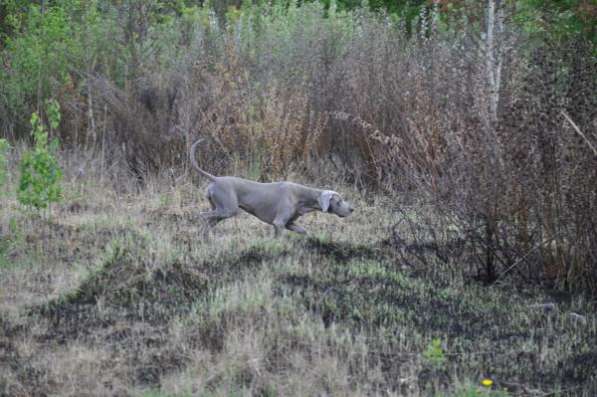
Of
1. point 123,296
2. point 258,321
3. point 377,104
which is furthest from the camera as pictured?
point 377,104

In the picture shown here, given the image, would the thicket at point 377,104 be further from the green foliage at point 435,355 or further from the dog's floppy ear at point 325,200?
the green foliage at point 435,355

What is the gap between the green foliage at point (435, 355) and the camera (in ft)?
14.8

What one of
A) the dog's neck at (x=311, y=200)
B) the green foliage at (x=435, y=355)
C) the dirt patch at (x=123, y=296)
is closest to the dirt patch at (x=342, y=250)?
the dog's neck at (x=311, y=200)

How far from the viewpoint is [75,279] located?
6.01m

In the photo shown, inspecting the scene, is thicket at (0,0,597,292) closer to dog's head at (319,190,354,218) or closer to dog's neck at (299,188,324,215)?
dog's head at (319,190,354,218)

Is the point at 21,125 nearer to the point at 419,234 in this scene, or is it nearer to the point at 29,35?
the point at 29,35

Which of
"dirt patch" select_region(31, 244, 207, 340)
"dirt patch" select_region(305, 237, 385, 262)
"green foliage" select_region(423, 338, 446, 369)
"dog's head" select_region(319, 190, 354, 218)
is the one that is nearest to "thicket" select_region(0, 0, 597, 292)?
"dirt patch" select_region(305, 237, 385, 262)

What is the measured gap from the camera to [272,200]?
22.6 feet

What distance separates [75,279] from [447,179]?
255 cm

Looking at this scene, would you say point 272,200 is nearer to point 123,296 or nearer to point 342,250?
point 342,250

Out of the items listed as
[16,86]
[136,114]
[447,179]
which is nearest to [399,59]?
[136,114]

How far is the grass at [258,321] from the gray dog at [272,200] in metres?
0.22

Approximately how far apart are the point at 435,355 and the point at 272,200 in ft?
8.41

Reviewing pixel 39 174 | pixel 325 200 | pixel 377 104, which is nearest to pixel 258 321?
pixel 325 200
